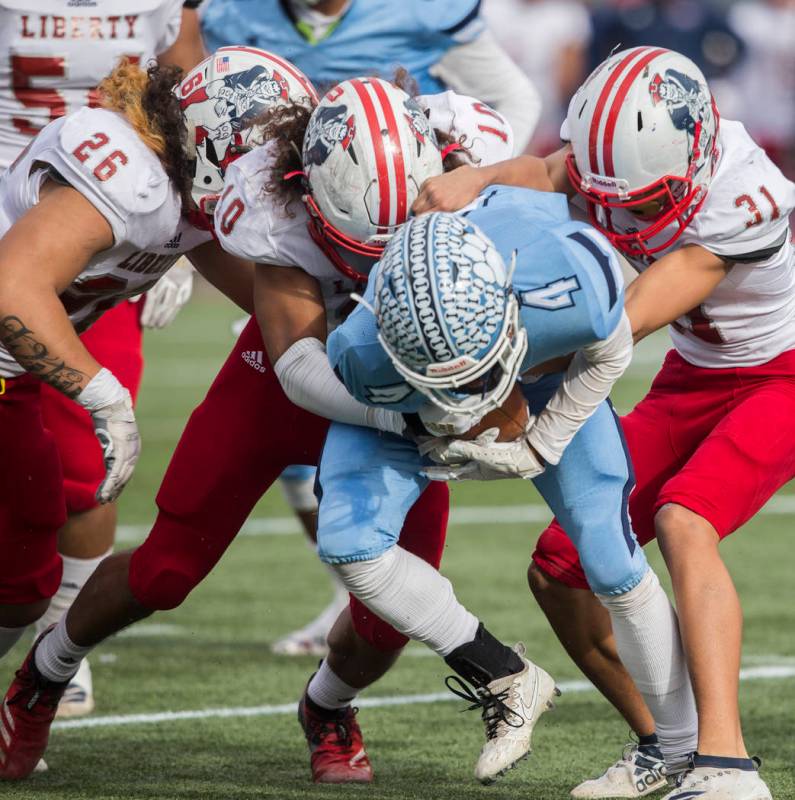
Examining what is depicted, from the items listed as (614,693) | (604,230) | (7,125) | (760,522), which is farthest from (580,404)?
(760,522)

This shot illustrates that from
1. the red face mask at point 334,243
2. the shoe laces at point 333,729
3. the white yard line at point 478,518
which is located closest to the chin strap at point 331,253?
the red face mask at point 334,243

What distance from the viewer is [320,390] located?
3.28 m

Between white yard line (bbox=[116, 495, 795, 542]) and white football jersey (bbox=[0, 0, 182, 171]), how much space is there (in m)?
2.78

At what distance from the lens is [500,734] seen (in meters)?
3.23

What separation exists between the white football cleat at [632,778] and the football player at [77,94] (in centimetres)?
146

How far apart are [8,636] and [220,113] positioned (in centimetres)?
139

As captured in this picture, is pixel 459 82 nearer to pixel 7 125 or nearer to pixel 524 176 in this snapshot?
pixel 7 125

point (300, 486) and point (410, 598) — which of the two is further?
point (300, 486)

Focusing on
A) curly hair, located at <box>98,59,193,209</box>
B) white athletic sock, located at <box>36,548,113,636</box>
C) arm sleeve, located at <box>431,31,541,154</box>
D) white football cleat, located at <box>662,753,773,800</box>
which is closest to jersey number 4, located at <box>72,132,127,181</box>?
curly hair, located at <box>98,59,193,209</box>

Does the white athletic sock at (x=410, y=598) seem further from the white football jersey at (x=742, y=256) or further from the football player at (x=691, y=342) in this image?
the white football jersey at (x=742, y=256)

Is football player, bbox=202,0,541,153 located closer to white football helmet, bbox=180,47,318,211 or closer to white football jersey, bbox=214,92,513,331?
white football helmet, bbox=180,47,318,211

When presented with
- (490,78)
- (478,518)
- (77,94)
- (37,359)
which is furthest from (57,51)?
(478,518)

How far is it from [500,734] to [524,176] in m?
1.17

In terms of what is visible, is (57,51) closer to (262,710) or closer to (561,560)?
(262,710)
